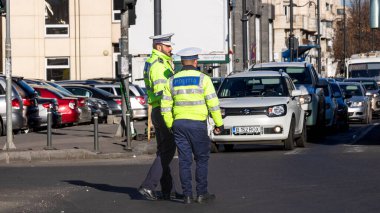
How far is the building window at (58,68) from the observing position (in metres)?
57.6

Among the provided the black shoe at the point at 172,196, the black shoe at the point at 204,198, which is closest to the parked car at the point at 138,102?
the black shoe at the point at 172,196

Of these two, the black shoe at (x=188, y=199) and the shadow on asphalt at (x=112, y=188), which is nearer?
the black shoe at (x=188, y=199)

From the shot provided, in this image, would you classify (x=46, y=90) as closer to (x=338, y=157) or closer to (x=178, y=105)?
(x=338, y=157)

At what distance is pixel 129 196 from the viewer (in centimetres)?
1388

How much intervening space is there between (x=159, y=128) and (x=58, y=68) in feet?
148

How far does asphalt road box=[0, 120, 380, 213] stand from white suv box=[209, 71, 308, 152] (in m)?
0.34

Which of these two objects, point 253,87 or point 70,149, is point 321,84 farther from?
point 70,149

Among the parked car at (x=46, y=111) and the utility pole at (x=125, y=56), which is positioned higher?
the utility pole at (x=125, y=56)

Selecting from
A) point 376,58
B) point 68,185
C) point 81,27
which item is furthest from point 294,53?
point 68,185

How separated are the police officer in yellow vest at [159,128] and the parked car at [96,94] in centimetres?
2409

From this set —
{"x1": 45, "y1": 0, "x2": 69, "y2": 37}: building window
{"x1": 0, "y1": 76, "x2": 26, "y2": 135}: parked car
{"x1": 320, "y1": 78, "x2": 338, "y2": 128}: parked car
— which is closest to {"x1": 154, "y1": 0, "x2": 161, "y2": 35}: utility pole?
{"x1": 0, "y1": 76, "x2": 26, "y2": 135}: parked car

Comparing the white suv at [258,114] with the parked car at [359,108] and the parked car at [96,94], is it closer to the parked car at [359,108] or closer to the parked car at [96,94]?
the parked car at [359,108]

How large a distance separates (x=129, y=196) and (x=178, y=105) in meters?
1.87

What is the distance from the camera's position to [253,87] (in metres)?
22.3
